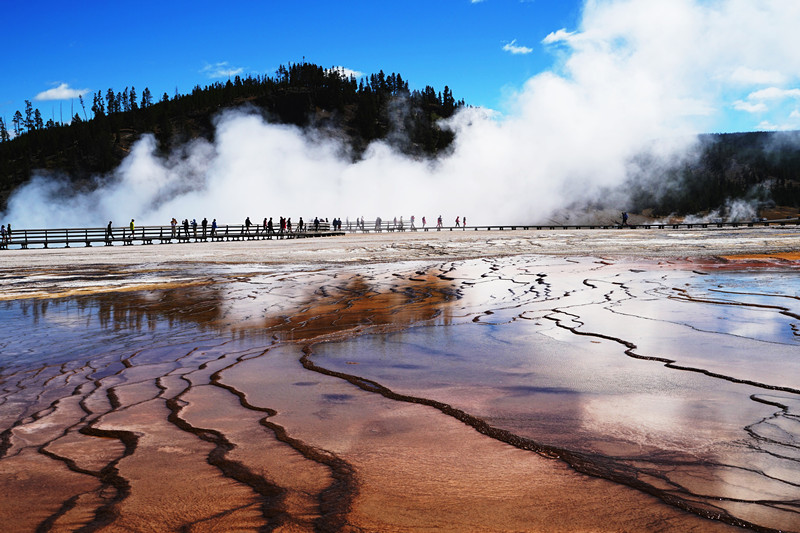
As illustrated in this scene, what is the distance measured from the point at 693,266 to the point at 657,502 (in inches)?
395

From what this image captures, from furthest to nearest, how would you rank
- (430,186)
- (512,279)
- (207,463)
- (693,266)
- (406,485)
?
(430,186)
(693,266)
(512,279)
(207,463)
(406,485)

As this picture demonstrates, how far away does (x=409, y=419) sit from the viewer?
9.10 ft

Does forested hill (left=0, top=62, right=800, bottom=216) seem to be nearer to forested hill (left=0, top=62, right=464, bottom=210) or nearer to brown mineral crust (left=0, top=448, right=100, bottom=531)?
forested hill (left=0, top=62, right=464, bottom=210)

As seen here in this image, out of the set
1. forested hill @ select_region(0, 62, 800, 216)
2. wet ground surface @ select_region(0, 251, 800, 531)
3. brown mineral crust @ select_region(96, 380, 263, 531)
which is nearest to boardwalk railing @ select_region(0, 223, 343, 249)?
wet ground surface @ select_region(0, 251, 800, 531)

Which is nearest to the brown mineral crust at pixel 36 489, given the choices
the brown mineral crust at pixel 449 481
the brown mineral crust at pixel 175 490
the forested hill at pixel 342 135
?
the brown mineral crust at pixel 175 490

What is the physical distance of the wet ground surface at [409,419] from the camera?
190 cm

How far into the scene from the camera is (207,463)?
227 cm

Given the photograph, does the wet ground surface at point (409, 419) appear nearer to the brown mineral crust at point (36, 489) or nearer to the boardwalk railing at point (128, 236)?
the brown mineral crust at point (36, 489)

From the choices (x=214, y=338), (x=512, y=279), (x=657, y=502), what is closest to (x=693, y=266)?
(x=512, y=279)

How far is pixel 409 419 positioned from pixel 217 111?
13163 cm

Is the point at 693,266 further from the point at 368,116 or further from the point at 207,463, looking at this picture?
the point at 368,116

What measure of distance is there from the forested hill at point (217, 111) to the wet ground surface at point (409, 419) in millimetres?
109868

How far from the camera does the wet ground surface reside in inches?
75.0

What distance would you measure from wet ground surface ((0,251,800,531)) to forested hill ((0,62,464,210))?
110 meters
